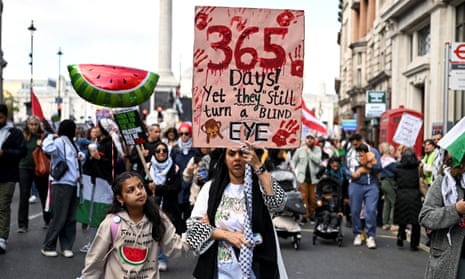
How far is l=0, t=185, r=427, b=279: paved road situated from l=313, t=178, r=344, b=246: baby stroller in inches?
7.6

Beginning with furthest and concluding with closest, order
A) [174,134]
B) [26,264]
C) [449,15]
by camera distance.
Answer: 1. [449,15]
2. [174,134]
3. [26,264]

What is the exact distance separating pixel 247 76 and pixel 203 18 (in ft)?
1.60

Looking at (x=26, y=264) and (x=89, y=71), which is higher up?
(x=89, y=71)

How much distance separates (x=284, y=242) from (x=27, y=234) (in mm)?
4186

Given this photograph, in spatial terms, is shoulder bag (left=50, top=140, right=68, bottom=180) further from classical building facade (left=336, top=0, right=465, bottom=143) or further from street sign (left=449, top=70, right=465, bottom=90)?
classical building facade (left=336, top=0, right=465, bottom=143)

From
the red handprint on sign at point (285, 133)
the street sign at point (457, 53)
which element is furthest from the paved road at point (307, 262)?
the red handprint on sign at point (285, 133)

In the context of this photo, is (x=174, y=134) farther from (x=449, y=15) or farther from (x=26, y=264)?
(x=449, y=15)

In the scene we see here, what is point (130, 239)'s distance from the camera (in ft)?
16.5

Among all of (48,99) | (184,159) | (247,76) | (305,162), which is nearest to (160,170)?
(184,159)

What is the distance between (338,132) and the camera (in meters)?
52.8

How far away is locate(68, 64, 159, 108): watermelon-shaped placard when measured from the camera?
312 inches

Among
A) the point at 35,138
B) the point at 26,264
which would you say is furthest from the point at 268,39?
the point at 35,138

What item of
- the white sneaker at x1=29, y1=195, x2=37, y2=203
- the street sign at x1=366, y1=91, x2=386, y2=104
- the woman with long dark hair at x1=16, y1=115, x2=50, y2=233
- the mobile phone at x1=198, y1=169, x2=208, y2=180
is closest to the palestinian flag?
the mobile phone at x1=198, y1=169, x2=208, y2=180

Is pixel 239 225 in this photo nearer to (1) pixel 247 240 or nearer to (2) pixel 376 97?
(1) pixel 247 240
